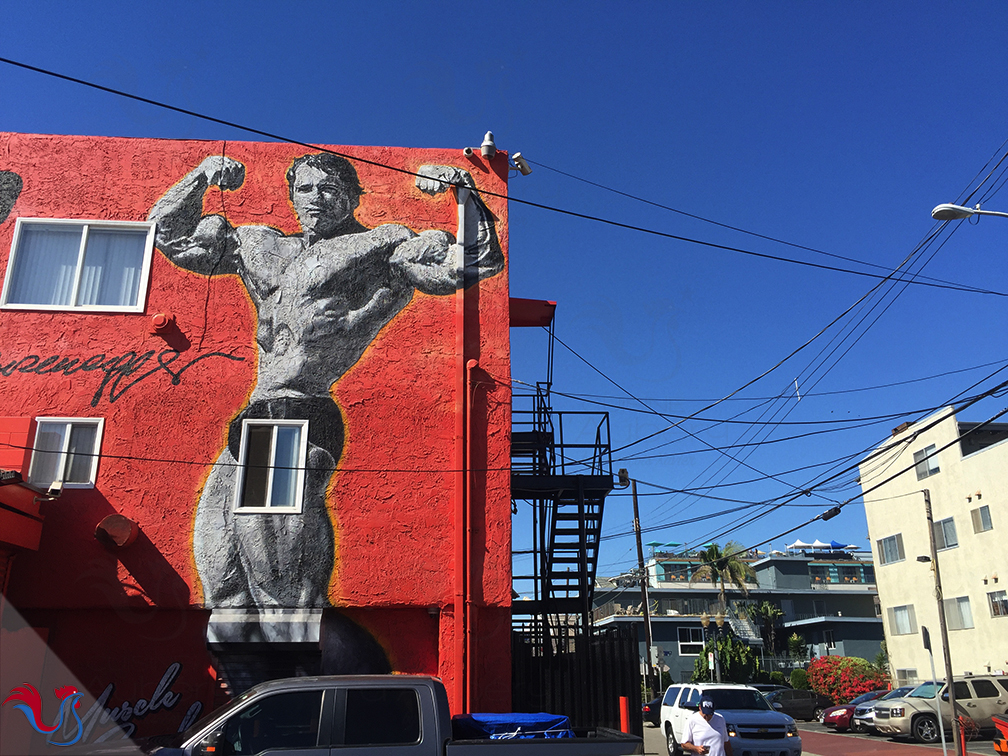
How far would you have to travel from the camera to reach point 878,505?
35844 millimetres

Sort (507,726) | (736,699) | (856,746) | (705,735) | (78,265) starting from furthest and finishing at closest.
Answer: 1. (856,746)
2. (736,699)
3. (78,265)
4. (705,735)
5. (507,726)

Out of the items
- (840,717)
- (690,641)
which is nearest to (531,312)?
(840,717)

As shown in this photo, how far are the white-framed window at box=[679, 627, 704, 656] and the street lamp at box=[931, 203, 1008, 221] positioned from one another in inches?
1550

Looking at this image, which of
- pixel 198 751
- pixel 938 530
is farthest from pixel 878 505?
pixel 198 751

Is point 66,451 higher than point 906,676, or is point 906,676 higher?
point 66,451

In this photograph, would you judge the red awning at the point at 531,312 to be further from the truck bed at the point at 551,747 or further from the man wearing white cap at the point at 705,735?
the truck bed at the point at 551,747

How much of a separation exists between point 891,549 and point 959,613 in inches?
208

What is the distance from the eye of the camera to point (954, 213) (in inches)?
419

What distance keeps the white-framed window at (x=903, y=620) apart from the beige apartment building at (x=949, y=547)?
42mm

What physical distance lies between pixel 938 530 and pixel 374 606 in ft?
91.3

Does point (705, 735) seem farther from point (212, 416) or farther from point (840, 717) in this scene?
point (840, 717)

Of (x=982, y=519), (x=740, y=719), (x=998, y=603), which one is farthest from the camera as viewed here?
(x=982, y=519)

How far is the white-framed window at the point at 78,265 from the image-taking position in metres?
12.6
